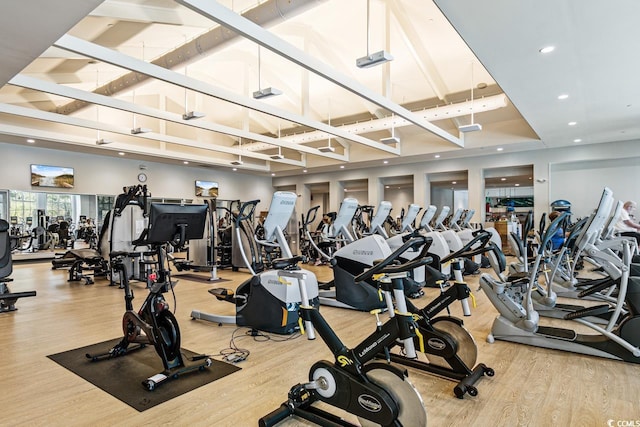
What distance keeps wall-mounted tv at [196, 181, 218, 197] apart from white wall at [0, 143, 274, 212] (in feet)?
0.65

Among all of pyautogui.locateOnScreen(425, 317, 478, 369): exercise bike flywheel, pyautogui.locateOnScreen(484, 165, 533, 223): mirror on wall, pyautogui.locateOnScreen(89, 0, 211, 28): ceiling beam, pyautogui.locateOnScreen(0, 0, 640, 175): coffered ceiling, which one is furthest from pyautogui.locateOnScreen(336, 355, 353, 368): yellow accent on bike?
pyautogui.locateOnScreen(484, 165, 533, 223): mirror on wall

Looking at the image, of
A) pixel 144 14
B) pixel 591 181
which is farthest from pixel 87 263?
pixel 591 181

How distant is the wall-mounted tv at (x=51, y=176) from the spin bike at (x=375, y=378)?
512 inches

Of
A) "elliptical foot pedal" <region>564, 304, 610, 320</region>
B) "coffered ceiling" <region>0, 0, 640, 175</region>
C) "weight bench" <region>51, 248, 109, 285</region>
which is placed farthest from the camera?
"weight bench" <region>51, 248, 109, 285</region>

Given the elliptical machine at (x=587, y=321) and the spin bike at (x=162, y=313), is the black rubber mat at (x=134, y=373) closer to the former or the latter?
the spin bike at (x=162, y=313)

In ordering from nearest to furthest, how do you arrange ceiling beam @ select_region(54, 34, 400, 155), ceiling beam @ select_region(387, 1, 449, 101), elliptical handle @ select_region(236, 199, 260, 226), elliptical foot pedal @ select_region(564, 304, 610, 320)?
elliptical foot pedal @ select_region(564, 304, 610, 320) < elliptical handle @ select_region(236, 199, 260, 226) < ceiling beam @ select_region(54, 34, 400, 155) < ceiling beam @ select_region(387, 1, 449, 101)

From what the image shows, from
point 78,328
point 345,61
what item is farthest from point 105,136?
point 78,328

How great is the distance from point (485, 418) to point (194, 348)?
263 centimetres

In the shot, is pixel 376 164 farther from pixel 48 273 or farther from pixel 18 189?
pixel 18 189

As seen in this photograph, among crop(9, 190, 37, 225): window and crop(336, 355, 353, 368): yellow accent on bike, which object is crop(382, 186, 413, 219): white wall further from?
crop(336, 355, 353, 368): yellow accent on bike

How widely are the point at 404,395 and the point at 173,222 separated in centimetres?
228

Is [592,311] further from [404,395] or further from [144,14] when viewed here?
[144,14]

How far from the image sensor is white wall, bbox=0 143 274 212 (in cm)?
1133

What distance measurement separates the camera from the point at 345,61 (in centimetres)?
929
